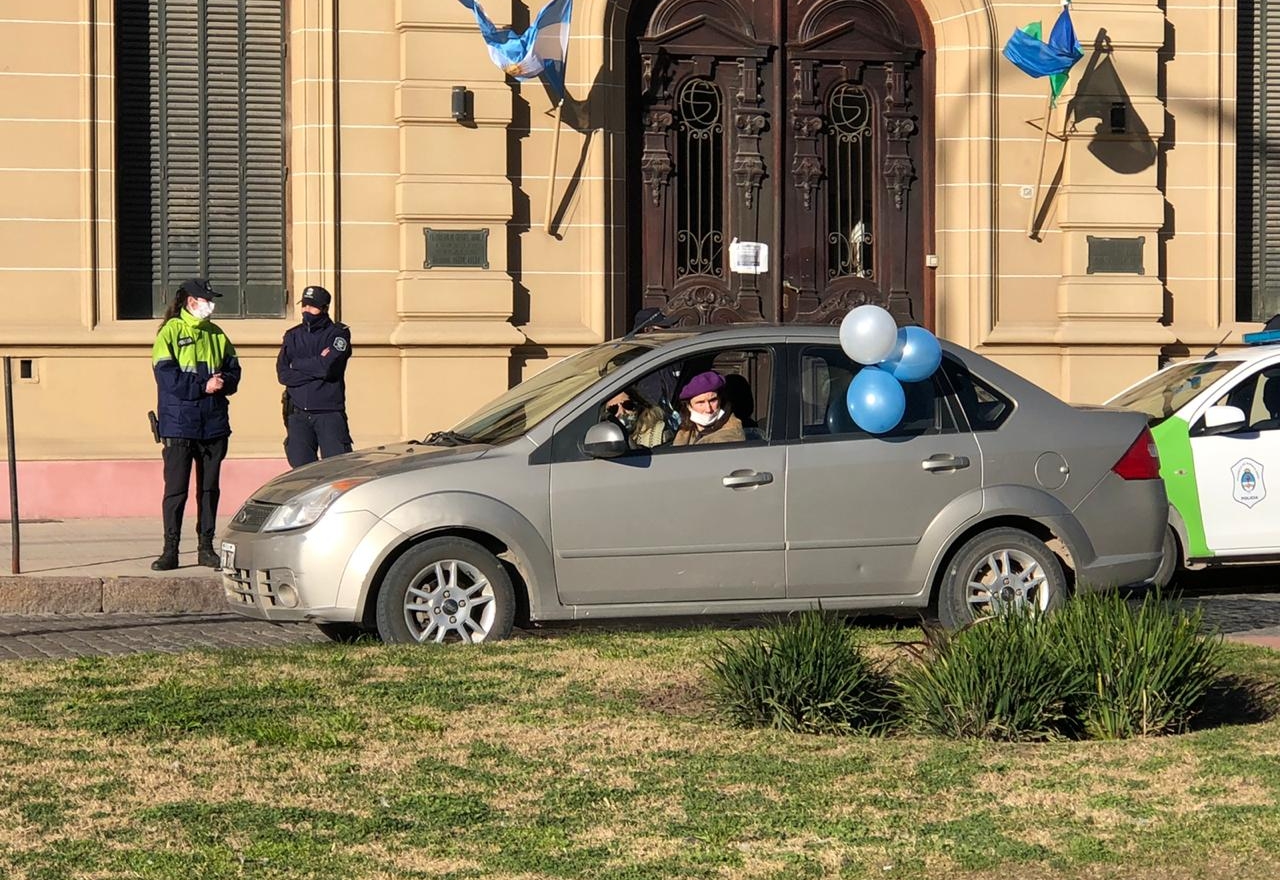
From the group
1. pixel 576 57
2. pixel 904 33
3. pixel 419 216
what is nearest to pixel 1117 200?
pixel 904 33

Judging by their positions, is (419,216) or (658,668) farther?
(419,216)

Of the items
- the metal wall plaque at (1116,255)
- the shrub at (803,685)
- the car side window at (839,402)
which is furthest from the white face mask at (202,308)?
the metal wall plaque at (1116,255)

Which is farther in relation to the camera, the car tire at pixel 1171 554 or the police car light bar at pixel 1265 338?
the police car light bar at pixel 1265 338

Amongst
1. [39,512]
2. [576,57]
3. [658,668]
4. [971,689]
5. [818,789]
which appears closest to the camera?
[818,789]

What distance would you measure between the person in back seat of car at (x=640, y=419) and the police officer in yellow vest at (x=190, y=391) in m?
3.71

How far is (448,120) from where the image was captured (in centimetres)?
1611

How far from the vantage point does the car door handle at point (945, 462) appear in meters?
9.72

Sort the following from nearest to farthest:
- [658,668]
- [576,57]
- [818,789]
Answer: [818,789] < [658,668] < [576,57]

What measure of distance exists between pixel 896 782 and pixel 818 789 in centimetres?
26

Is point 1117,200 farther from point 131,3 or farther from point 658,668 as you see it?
point 658,668

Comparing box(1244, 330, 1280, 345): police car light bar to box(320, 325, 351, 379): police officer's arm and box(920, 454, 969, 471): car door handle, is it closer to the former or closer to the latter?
box(920, 454, 969, 471): car door handle

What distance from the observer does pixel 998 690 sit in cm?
688

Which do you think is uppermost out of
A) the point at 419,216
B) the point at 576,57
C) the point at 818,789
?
the point at 576,57

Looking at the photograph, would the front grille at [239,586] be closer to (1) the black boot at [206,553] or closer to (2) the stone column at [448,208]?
(1) the black boot at [206,553]
